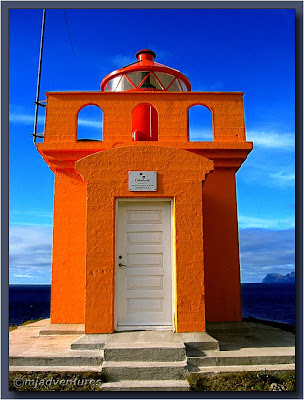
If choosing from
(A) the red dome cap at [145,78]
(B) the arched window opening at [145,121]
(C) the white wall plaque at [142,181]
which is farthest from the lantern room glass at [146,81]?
(C) the white wall plaque at [142,181]

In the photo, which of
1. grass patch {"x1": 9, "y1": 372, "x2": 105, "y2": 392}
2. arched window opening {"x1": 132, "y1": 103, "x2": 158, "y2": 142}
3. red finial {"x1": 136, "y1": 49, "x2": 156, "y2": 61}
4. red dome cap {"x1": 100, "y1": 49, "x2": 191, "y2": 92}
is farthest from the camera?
red finial {"x1": 136, "y1": 49, "x2": 156, "y2": 61}

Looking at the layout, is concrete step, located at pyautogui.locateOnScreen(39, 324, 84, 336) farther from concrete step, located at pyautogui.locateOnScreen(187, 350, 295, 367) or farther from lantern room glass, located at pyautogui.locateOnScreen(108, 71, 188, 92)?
lantern room glass, located at pyautogui.locateOnScreen(108, 71, 188, 92)

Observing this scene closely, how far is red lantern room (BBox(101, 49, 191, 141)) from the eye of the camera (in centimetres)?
985

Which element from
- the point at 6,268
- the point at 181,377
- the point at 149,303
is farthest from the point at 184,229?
the point at 6,268

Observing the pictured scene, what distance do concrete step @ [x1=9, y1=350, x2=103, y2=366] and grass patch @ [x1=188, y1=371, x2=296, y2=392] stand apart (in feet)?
4.59

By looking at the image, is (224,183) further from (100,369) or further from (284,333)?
(100,369)

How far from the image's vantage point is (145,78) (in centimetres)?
1020

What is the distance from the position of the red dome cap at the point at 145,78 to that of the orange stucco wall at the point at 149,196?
12.0 feet

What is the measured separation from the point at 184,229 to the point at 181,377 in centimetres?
231

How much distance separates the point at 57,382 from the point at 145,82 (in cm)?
723

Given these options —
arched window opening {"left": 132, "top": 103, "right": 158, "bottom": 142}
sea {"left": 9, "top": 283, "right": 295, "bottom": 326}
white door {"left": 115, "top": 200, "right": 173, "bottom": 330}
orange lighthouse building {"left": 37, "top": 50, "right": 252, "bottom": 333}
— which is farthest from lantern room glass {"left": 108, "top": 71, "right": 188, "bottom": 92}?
sea {"left": 9, "top": 283, "right": 295, "bottom": 326}

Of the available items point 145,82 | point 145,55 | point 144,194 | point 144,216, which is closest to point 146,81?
point 145,82

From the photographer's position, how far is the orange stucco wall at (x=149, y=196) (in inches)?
261

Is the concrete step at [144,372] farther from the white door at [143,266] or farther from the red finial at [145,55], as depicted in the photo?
the red finial at [145,55]
